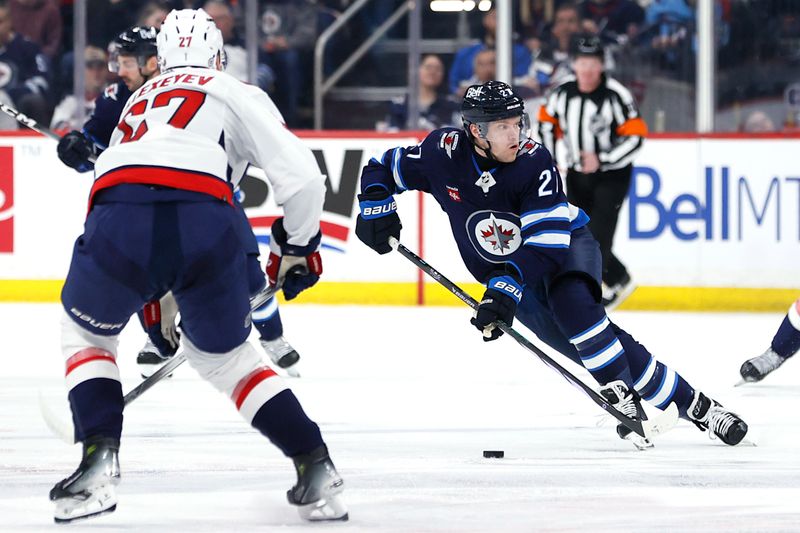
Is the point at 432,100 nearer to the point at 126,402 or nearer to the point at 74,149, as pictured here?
the point at 74,149

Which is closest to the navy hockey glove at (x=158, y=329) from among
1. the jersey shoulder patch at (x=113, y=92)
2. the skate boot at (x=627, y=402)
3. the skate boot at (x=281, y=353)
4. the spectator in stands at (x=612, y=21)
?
the skate boot at (x=281, y=353)

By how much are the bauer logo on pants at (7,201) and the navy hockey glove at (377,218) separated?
3.75 m

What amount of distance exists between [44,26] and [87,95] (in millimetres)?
430

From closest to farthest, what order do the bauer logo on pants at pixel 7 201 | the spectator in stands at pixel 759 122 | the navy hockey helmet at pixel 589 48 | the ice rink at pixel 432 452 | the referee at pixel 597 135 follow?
the ice rink at pixel 432 452, the navy hockey helmet at pixel 589 48, the referee at pixel 597 135, the bauer logo on pants at pixel 7 201, the spectator in stands at pixel 759 122

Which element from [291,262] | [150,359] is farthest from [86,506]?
[150,359]

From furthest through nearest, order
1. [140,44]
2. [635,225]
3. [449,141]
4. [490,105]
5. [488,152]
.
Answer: [635,225]
[140,44]
[449,141]
[488,152]
[490,105]

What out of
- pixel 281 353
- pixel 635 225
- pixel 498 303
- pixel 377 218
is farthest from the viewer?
pixel 635 225

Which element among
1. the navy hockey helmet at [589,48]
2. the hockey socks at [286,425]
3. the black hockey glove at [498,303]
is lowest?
the hockey socks at [286,425]

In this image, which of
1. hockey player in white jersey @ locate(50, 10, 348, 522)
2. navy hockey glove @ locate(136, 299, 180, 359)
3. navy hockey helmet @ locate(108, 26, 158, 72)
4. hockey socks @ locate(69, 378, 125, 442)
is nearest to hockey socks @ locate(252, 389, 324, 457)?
hockey player in white jersey @ locate(50, 10, 348, 522)

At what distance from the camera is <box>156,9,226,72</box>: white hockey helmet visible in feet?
9.78

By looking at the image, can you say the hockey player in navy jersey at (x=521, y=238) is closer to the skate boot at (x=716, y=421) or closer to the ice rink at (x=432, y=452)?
the skate boot at (x=716, y=421)

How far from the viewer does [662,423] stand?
3.66 meters

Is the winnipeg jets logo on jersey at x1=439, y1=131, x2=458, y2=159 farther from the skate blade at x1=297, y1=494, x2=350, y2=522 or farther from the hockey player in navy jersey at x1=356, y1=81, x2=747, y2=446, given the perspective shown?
the skate blade at x1=297, y1=494, x2=350, y2=522

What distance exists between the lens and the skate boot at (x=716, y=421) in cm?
374
